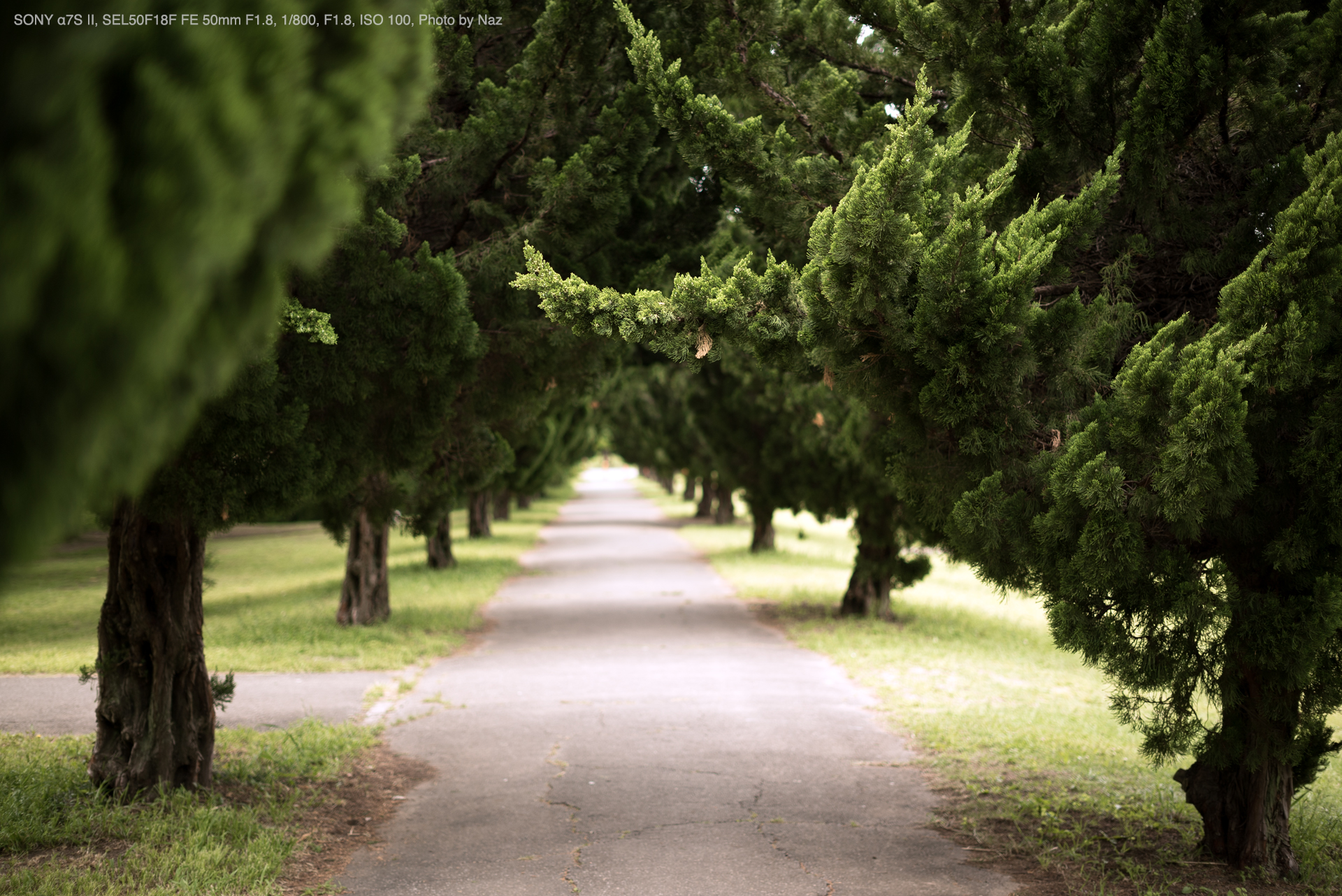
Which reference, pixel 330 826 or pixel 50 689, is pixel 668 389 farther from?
pixel 330 826

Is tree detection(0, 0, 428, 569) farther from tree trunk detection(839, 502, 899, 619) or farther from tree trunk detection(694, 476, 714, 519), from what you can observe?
tree trunk detection(694, 476, 714, 519)

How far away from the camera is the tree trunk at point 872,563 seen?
1482 centimetres

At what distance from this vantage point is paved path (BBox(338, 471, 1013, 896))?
5418 millimetres

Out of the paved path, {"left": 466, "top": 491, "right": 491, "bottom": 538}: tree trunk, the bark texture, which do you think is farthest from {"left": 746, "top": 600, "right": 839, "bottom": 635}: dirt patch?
{"left": 466, "top": 491, "right": 491, "bottom": 538}: tree trunk

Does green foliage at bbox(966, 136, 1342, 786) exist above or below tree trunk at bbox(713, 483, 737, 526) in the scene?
above

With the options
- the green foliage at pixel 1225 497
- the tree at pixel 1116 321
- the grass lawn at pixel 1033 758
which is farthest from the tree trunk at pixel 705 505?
the green foliage at pixel 1225 497

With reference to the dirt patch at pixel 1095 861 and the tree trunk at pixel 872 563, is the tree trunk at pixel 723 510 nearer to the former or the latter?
the tree trunk at pixel 872 563

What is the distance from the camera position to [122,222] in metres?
1.15

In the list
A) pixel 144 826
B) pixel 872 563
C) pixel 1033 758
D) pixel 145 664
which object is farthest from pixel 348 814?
pixel 872 563

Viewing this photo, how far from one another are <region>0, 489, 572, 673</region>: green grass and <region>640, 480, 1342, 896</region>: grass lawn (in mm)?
5664

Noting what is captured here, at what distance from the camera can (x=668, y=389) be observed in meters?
31.7

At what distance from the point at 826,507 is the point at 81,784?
475 inches

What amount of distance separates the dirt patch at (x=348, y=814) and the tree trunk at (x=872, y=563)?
8851 mm

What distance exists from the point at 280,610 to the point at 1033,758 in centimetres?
1248
